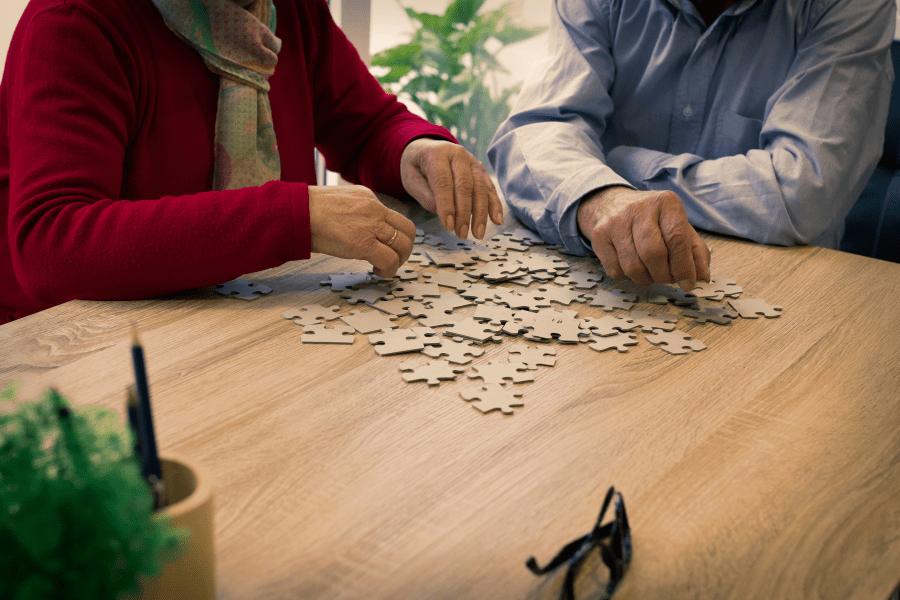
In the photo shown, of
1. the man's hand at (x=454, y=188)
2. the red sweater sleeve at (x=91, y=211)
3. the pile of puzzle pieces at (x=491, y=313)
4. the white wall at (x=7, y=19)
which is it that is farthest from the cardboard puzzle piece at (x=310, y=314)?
the white wall at (x=7, y=19)

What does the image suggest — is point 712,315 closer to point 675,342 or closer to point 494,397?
point 675,342

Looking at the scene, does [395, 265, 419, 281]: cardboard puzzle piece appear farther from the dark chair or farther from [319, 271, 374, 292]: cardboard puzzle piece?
the dark chair

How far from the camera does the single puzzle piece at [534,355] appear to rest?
114cm

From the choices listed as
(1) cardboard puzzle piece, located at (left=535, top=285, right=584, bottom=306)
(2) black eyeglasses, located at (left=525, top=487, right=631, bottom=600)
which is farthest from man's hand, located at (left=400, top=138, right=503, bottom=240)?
(2) black eyeglasses, located at (left=525, top=487, right=631, bottom=600)

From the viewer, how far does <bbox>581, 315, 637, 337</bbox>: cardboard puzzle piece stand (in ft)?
4.15

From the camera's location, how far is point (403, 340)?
1178 millimetres

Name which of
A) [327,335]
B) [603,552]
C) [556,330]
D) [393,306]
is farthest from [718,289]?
[603,552]

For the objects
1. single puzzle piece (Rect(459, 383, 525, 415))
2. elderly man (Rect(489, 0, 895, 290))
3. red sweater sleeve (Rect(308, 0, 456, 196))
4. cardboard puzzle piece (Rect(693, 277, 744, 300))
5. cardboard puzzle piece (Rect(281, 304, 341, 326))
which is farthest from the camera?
red sweater sleeve (Rect(308, 0, 456, 196))

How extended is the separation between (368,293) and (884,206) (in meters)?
2.11

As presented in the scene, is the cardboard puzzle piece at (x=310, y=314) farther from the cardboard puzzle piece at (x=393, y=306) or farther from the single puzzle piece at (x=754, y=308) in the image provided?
the single puzzle piece at (x=754, y=308)

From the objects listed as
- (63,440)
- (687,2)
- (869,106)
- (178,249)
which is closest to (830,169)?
(869,106)

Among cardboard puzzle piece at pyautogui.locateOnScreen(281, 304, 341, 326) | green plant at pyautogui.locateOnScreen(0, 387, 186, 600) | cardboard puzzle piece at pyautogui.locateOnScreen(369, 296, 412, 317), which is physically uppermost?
green plant at pyautogui.locateOnScreen(0, 387, 186, 600)

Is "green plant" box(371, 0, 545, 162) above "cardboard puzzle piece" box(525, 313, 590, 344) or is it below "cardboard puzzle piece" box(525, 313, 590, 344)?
above

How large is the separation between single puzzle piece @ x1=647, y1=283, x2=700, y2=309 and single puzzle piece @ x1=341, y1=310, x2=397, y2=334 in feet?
1.82
